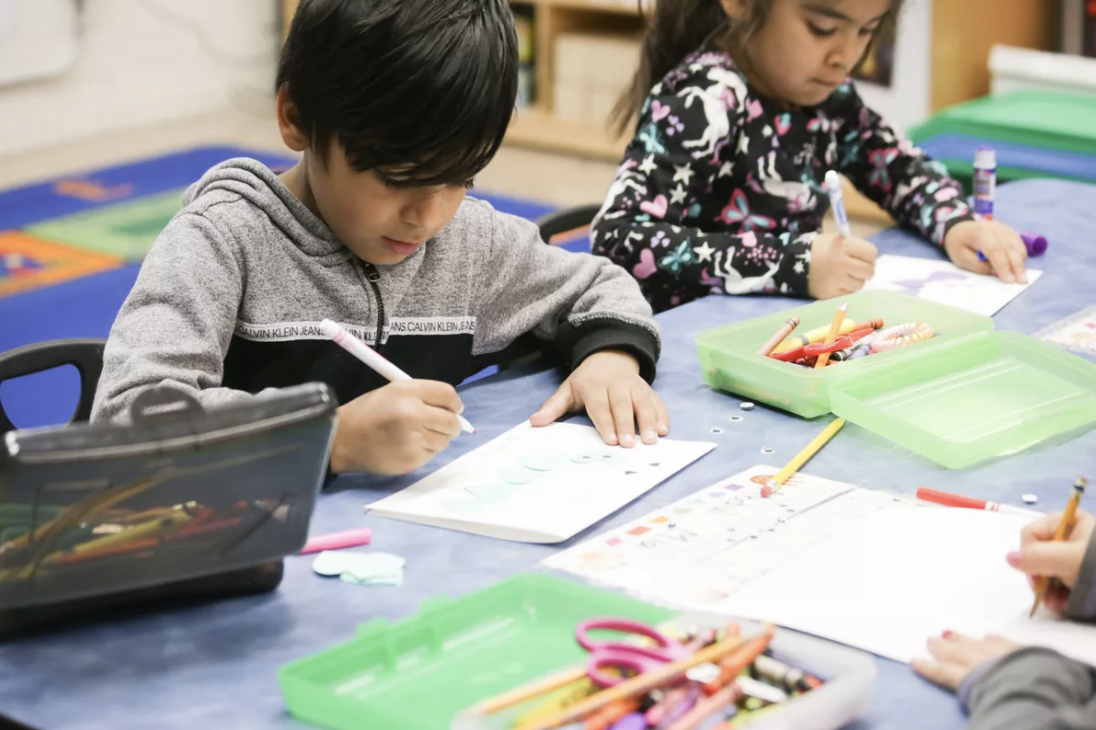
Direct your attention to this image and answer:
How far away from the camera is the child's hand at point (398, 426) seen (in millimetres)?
921

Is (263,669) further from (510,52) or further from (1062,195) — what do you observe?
(1062,195)

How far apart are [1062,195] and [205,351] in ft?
3.86

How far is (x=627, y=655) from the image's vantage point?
687 millimetres

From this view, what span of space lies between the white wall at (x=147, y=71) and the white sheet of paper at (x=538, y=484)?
126 inches

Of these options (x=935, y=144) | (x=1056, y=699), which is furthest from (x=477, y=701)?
(x=935, y=144)

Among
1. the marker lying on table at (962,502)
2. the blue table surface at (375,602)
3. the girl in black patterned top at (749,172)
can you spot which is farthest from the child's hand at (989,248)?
the marker lying on table at (962,502)

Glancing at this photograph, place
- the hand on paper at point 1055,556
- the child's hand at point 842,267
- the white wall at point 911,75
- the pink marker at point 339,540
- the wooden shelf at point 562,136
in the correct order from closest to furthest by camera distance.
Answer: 1. the hand on paper at point 1055,556
2. the pink marker at point 339,540
3. the child's hand at point 842,267
4. the white wall at point 911,75
5. the wooden shelf at point 562,136

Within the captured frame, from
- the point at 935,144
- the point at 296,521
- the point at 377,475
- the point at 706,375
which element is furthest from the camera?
the point at 935,144

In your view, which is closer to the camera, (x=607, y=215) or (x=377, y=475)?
(x=377, y=475)

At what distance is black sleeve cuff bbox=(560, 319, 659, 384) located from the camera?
1159 mm

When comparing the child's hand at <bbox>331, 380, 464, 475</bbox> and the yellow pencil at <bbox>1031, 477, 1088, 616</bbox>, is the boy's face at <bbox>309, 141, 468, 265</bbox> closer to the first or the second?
the child's hand at <bbox>331, 380, 464, 475</bbox>

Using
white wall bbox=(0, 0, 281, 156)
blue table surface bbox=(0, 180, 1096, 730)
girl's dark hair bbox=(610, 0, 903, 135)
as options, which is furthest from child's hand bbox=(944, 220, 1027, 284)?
white wall bbox=(0, 0, 281, 156)

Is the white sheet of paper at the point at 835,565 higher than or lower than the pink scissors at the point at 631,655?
lower

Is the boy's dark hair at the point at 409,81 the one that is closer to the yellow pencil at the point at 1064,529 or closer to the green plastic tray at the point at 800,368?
the green plastic tray at the point at 800,368
